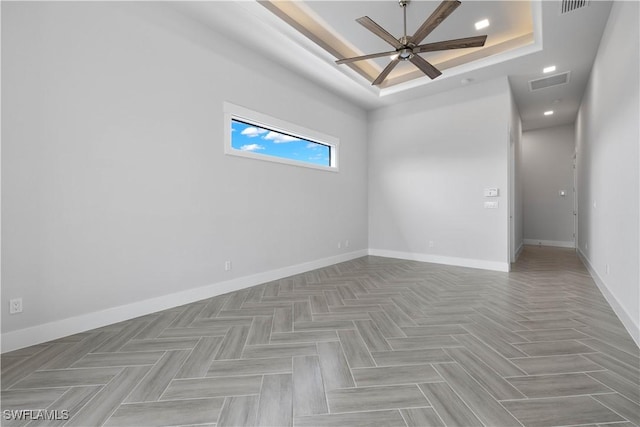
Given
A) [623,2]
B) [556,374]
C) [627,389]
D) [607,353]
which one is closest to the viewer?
[627,389]

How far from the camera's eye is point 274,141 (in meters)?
4.22

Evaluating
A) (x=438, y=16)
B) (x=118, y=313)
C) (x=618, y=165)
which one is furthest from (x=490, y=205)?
(x=118, y=313)

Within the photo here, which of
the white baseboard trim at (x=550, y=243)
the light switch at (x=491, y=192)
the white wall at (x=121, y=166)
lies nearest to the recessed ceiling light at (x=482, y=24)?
the light switch at (x=491, y=192)

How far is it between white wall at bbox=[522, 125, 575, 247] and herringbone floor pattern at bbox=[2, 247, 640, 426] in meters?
5.33

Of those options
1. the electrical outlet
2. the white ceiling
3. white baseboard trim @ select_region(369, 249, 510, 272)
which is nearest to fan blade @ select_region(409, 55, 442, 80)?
the white ceiling

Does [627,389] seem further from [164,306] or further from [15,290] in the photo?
[15,290]

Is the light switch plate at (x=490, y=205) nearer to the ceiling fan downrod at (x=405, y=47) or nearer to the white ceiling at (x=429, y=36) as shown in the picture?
the white ceiling at (x=429, y=36)

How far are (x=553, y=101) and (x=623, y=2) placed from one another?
3778 mm

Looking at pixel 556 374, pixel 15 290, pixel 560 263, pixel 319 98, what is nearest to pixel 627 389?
pixel 556 374

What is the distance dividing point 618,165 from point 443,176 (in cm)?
261

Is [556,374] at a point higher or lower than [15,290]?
lower

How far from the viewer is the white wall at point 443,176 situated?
4.71 metres

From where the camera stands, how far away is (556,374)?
175 cm

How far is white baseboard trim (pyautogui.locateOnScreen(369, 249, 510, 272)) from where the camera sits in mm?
4672
